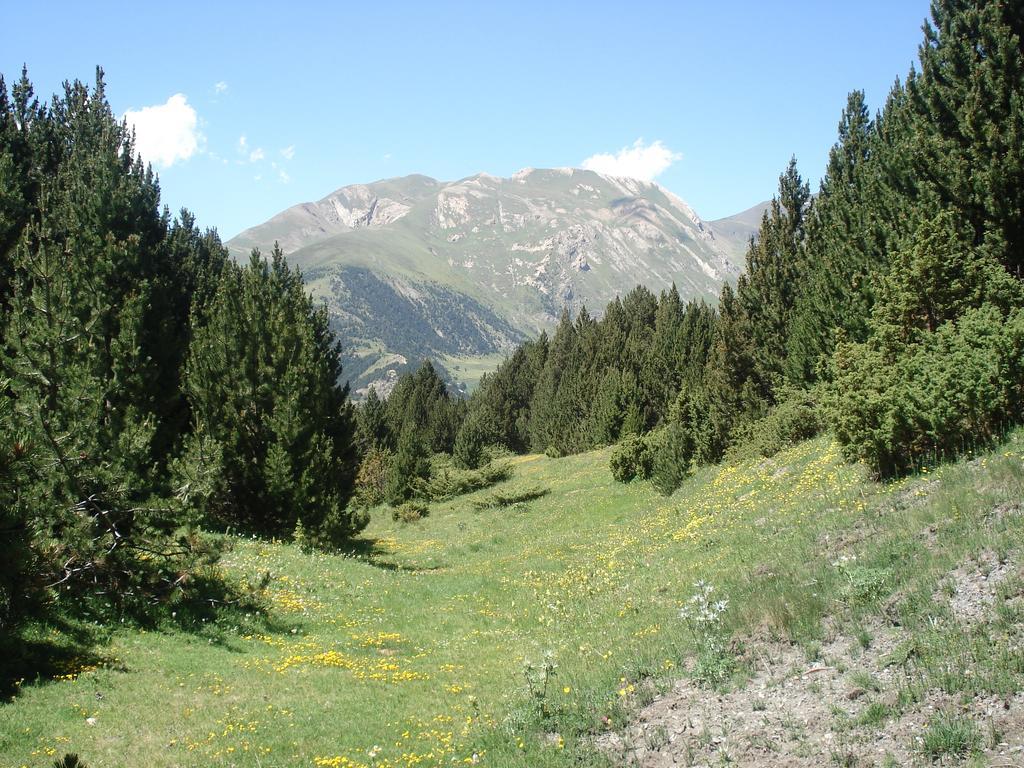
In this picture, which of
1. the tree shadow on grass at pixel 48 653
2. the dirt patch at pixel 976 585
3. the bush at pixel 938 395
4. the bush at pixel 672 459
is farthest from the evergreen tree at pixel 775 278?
the tree shadow on grass at pixel 48 653

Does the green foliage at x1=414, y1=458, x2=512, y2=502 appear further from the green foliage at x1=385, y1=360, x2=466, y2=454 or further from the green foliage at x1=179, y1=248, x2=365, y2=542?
the green foliage at x1=179, y1=248, x2=365, y2=542

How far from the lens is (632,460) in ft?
128

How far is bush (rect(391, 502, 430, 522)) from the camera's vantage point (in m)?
47.6

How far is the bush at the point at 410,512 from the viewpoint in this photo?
47562mm

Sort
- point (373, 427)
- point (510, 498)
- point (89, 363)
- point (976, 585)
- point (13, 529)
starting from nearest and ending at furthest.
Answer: point (976, 585) < point (13, 529) < point (89, 363) < point (510, 498) < point (373, 427)

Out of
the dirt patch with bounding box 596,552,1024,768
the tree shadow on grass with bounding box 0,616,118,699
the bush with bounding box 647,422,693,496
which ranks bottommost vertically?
the bush with bounding box 647,422,693,496

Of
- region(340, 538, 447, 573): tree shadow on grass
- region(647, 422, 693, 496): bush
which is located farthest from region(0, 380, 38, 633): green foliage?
region(647, 422, 693, 496): bush

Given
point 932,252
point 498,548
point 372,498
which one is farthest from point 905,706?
point 372,498

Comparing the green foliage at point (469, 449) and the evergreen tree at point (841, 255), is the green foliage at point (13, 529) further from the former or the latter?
the green foliage at point (469, 449)

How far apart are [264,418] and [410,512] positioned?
25084 mm

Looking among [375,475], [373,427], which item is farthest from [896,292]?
[373,427]

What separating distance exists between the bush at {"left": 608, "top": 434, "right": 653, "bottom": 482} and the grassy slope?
16.2m

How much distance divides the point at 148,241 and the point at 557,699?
26006 millimetres

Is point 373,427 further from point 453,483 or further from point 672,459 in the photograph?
point 672,459
